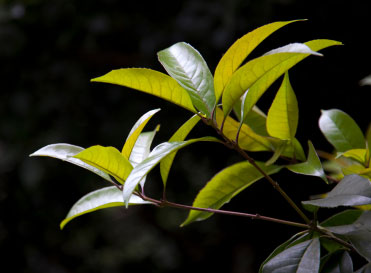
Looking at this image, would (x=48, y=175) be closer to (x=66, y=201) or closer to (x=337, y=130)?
(x=66, y=201)

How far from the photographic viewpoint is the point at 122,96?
1.75m

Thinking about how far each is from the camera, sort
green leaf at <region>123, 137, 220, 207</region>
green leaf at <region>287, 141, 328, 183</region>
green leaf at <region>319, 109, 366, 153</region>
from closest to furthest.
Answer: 1. green leaf at <region>123, 137, 220, 207</region>
2. green leaf at <region>287, 141, 328, 183</region>
3. green leaf at <region>319, 109, 366, 153</region>

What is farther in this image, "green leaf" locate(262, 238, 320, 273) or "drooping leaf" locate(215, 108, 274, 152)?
"drooping leaf" locate(215, 108, 274, 152)

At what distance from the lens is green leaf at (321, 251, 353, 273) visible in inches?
16.8

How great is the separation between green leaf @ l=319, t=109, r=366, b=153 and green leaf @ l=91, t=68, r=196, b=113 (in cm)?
25

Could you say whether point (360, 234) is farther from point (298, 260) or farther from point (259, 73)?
point (259, 73)

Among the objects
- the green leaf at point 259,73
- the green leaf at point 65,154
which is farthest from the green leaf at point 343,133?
the green leaf at point 65,154

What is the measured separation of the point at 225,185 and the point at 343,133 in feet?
0.61

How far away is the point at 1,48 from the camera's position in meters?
1.65

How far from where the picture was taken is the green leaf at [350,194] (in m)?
0.39

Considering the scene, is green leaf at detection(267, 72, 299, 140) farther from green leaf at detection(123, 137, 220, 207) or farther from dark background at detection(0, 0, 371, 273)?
dark background at detection(0, 0, 371, 273)

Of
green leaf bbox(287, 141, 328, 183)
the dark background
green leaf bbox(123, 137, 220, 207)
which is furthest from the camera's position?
the dark background

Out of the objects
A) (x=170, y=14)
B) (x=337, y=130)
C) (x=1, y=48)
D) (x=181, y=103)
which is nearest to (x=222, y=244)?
(x=170, y=14)

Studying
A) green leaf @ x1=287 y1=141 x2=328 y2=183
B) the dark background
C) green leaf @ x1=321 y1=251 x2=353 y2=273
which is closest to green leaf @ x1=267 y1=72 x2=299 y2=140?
green leaf @ x1=287 y1=141 x2=328 y2=183
